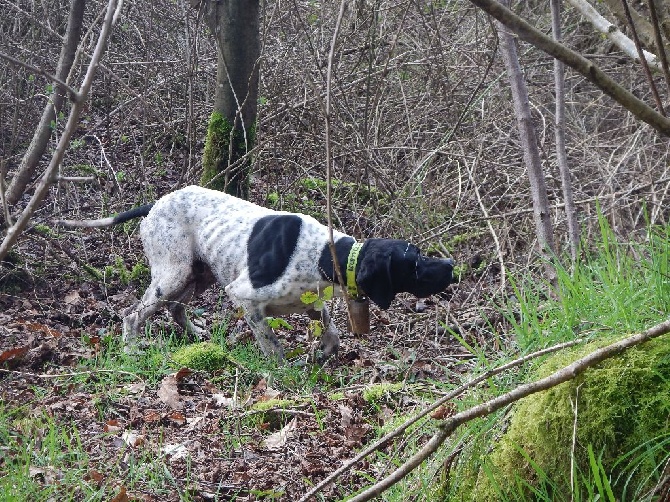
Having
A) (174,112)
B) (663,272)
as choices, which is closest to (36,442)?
(663,272)

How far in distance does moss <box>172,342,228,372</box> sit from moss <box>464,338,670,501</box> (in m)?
3.05

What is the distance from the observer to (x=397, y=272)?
5.26 meters

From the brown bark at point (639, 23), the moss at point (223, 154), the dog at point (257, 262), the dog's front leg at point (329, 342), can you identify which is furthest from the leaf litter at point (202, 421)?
the moss at point (223, 154)

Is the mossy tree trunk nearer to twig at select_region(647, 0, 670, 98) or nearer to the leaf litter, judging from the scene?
the leaf litter

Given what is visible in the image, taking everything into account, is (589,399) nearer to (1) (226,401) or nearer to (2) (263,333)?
(1) (226,401)

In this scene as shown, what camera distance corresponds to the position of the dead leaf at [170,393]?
15.0 ft

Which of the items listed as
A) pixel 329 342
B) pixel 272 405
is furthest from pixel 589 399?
pixel 329 342

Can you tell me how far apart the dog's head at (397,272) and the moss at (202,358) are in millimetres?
1051

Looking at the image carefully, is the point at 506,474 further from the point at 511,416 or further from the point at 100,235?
the point at 100,235

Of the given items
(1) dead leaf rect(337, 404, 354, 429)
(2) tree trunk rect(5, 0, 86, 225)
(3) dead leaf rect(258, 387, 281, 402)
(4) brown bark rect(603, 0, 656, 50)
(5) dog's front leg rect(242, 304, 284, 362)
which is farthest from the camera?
(5) dog's front leg rect(242, 304, 284, 362)

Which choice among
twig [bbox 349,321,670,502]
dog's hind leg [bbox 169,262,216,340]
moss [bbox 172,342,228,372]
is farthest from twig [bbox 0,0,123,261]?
dog's hind leg [bbox 169,262,216,340]

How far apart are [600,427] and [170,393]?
297 cm

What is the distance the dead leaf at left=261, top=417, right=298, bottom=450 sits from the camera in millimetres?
3839

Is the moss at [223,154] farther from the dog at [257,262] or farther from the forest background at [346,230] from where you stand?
the dog at [257,262]
